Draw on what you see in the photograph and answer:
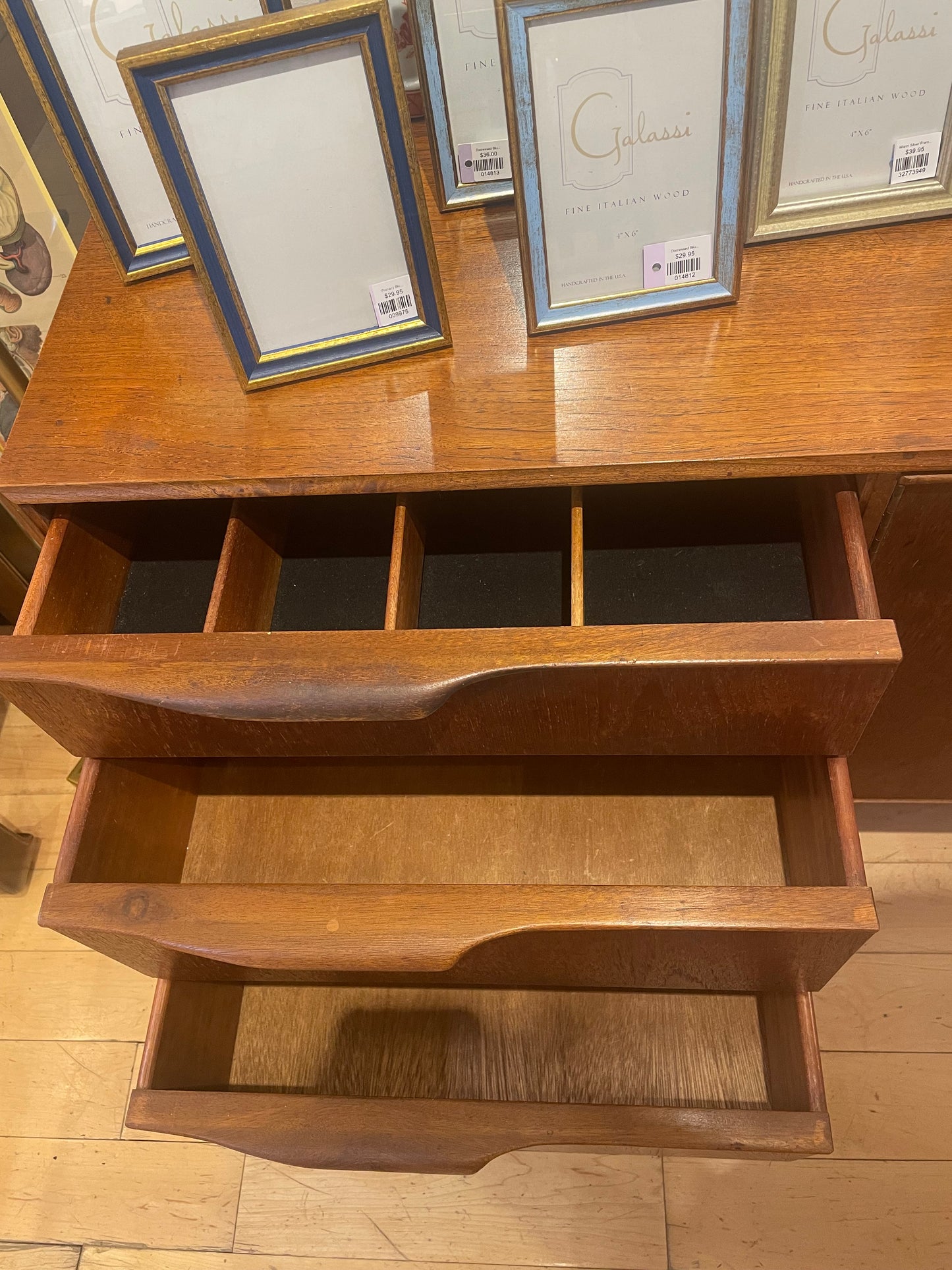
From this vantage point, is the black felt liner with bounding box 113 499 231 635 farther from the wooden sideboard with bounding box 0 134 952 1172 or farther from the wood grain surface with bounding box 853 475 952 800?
the wood grain surface with bounding box 853 475 952 800

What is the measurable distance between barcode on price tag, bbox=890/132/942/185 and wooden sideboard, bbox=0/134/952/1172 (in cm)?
4

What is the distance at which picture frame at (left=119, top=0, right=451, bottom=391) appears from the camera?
61 centimetres

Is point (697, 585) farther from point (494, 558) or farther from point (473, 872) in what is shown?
point (473, 872)

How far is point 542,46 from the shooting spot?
63 centimetres

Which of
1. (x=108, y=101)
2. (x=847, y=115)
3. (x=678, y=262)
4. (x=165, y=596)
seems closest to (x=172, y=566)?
Answer: (x=165, y=596)

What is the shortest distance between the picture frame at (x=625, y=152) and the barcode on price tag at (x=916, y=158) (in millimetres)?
147

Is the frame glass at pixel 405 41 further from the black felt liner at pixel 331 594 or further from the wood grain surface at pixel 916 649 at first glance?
the wood grain surface at pixel 916 649

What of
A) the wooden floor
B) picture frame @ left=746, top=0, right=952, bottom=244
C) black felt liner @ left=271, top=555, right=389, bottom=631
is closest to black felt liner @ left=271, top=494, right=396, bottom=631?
black felt liner @ left=271, top=555, right=389, bottom=631

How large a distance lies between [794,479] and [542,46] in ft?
1.25

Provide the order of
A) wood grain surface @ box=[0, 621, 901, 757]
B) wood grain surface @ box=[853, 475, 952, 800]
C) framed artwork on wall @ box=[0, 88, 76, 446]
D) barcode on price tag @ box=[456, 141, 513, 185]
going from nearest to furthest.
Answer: wood grain surface @ box=[0, 621, 901, 757], wood grain surface @ box=[853, 475, 952, 800], barcode on price tag @ box=[456, 141, 513, 185], framed artwork on wall @ box=[0, 88, 76, 446]

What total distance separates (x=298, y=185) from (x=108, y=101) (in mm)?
237

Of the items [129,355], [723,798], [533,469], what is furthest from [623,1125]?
[129,355]

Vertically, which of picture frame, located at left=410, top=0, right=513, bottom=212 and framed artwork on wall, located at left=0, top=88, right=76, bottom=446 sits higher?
framed artwork on wall, located at left=0, top=88, right=76, bottom=446

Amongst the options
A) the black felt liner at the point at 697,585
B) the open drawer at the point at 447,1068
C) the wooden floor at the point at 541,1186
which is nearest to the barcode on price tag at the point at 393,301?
the black felt liner at the point at 697,585
